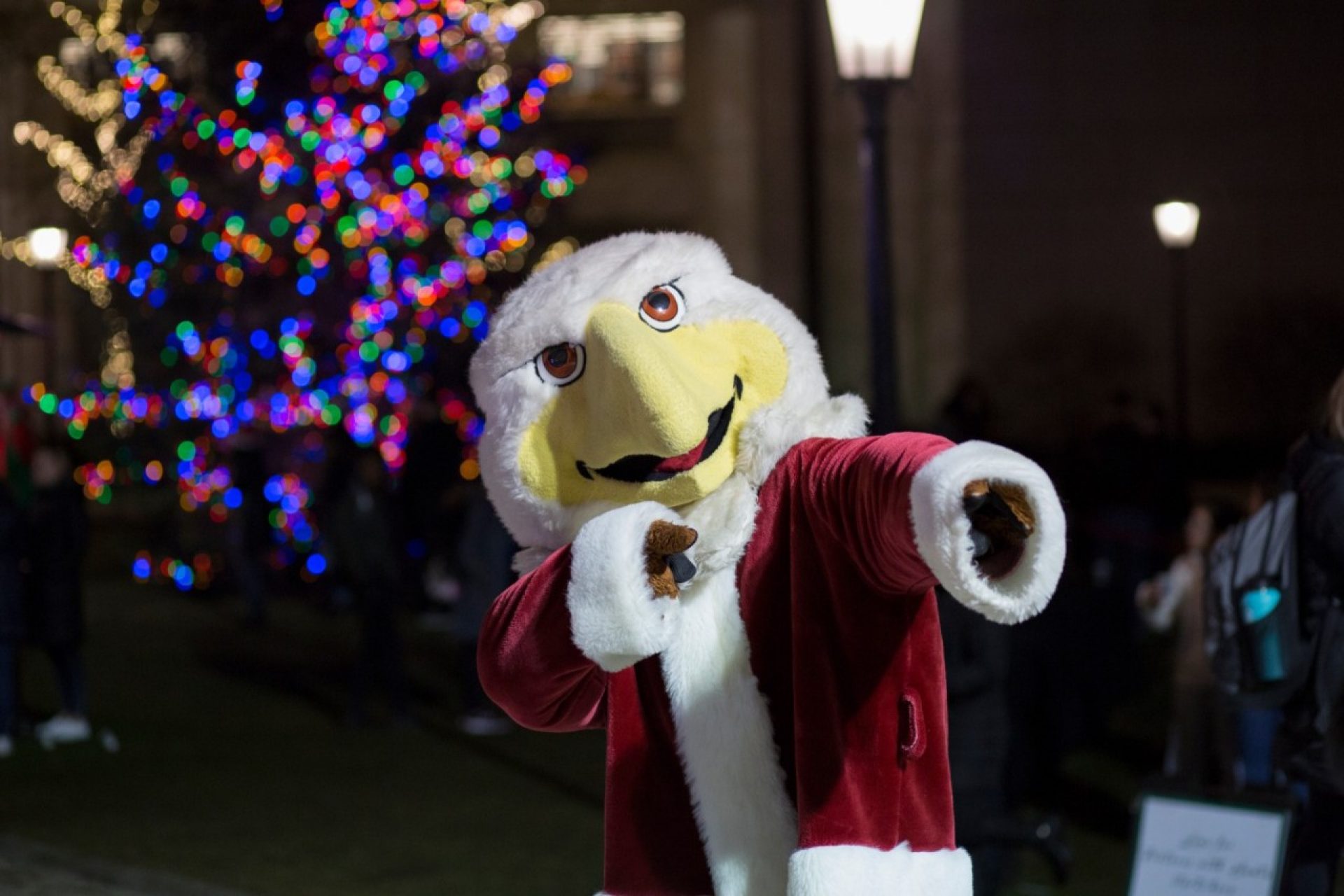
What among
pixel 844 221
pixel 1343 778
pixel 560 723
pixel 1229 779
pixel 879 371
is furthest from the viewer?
pixel 844 221

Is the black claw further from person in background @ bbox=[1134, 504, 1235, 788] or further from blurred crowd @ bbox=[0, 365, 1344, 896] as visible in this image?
person in background @ bbox=[1134, 504, 1235, 788]

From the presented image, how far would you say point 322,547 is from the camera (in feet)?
50.1

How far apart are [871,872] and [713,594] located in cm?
50

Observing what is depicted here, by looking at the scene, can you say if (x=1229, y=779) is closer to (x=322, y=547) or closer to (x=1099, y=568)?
(x=1099, y=568)

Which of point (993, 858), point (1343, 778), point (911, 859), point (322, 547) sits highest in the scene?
point (911, 859)

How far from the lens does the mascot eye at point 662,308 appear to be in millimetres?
3125

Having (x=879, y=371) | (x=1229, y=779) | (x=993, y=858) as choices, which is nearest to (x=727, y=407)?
(x=993, y=858)

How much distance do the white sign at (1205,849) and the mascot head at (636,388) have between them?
326 centimetres

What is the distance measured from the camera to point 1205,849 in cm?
590

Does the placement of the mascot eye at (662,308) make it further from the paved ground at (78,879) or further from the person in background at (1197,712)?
the person in background at (1197,712)

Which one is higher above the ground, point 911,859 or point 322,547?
point 911,859

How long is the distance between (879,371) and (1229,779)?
2.46m

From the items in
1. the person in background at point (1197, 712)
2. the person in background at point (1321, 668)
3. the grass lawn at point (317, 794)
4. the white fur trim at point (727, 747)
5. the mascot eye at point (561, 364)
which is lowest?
the grass lawn at point (317, 794)

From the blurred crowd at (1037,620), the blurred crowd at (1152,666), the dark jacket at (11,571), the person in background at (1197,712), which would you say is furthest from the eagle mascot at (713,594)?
the dark jacket at (11,571)
